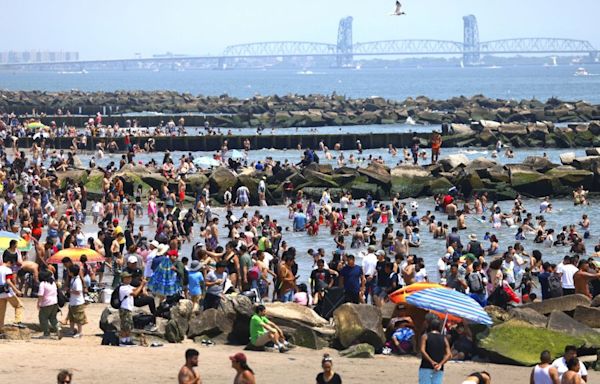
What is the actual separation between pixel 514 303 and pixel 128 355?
259 inches

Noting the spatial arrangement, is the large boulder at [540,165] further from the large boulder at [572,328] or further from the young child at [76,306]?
the young child at [76,306]

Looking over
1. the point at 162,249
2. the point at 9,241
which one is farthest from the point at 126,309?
the point at 9,241

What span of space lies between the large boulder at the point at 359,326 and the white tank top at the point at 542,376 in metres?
4.20

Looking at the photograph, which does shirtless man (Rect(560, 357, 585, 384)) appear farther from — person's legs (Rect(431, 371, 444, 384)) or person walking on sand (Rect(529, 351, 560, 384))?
person's legs (Rect(431, 371, 444, 384))

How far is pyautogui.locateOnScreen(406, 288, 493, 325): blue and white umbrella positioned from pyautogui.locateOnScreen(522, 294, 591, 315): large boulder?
2793 millimetres

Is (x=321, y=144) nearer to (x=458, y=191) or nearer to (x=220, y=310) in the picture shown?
(x=458, y=191)

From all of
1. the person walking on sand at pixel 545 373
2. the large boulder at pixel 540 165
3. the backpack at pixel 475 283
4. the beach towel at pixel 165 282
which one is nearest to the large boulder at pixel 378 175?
the large boulder at pixel 540 165

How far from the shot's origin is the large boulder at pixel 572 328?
16438 millimetres

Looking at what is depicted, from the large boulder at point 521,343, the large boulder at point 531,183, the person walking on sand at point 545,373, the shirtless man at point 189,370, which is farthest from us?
the large boulder at point 531,183

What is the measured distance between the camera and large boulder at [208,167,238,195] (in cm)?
3866

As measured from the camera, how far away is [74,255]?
20.6m

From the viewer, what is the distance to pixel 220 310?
17234mm

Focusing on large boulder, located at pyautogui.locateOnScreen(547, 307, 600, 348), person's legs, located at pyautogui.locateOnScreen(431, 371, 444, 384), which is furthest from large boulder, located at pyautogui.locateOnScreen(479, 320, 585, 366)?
person's legs, located at pyautogui.locateOnScreen(431, 371, 444, 384)

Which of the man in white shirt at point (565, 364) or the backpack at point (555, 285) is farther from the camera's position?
the backpack at point (555, 285)
